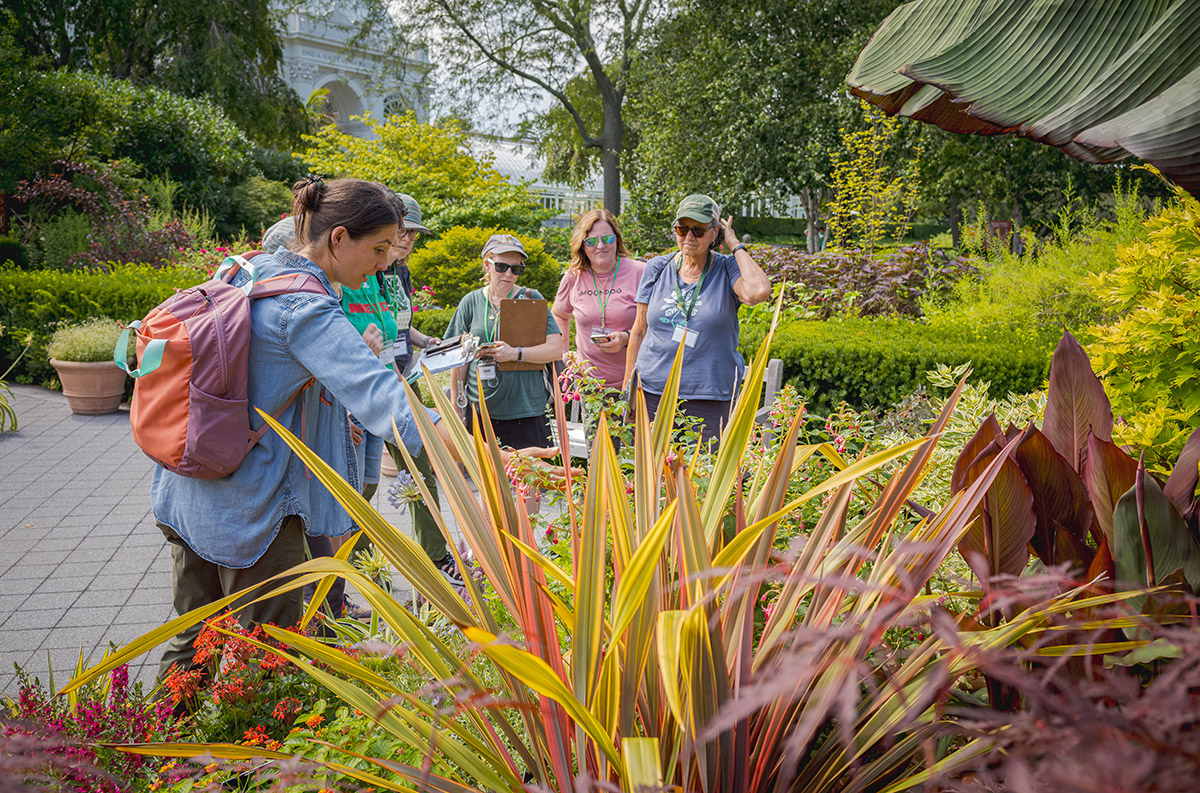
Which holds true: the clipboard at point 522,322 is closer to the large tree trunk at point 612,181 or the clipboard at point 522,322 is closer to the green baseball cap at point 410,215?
the green baseball cap at point 410,215

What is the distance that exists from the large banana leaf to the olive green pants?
83.7 inches

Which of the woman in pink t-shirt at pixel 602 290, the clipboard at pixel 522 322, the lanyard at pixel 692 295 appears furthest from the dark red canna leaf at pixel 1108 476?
the woman in pink t-shirt at pixel 602 290

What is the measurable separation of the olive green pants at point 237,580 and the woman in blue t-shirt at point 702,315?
2.14m

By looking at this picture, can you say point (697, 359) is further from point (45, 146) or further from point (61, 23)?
point (61, 23)

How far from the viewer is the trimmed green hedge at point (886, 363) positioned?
17.9ft

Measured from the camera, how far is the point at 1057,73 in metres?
2.01

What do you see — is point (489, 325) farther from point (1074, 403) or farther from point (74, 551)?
point (1074, 403)

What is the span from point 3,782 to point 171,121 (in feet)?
66.6

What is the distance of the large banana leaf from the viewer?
1367 millimetres

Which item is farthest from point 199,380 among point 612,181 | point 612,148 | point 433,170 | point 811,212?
point 612,148

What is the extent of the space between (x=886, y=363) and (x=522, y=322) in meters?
2.90

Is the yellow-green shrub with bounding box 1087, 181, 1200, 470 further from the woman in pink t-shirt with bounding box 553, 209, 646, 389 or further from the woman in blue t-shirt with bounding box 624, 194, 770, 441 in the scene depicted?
the woman in pink t-shirt with bounding box 553, 209, 646, 389

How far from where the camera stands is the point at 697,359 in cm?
404

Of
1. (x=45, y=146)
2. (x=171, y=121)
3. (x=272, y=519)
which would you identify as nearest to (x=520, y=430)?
(x=272, y=519)
